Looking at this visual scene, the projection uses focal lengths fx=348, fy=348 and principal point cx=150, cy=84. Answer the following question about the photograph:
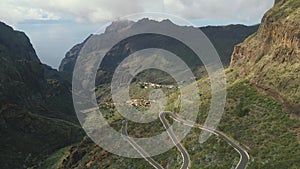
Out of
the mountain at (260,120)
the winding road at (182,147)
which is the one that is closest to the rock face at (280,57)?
the mountain at (260,120)

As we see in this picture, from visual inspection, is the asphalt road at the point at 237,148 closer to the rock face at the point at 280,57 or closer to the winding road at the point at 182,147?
the winding road at the point at 182,147

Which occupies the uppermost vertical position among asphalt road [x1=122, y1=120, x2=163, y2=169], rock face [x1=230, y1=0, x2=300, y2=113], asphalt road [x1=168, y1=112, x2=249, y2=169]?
rock face [x1=230, y1=0, x2=300, y2=113]

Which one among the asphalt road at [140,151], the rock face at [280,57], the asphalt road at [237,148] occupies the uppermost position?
the rock face at [280,57]

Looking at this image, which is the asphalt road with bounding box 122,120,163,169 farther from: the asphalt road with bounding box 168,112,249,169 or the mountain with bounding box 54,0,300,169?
the asphalt road with bounding box 168,112,249,169

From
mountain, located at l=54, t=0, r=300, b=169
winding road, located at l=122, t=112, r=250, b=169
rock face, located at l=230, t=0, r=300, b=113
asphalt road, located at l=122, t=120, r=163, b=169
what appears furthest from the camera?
rock face, located at l=230, t=0, r=300, b=113

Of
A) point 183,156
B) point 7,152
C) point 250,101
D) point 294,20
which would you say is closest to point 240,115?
point 250,101

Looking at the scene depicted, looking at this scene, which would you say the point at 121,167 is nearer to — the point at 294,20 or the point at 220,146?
the point at 220,146

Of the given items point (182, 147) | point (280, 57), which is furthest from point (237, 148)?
point (280, 57)

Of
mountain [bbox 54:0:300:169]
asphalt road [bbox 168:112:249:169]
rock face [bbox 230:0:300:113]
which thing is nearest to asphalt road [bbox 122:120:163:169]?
mountain [bbox 54:0:300:169]
